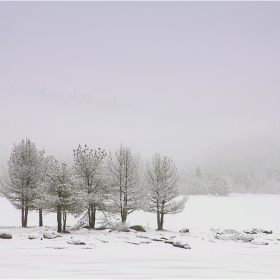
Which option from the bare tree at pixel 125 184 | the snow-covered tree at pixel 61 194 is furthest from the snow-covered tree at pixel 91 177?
the snow-covered tree at pixel 61 194

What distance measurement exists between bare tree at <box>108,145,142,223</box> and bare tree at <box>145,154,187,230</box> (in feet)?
6.14

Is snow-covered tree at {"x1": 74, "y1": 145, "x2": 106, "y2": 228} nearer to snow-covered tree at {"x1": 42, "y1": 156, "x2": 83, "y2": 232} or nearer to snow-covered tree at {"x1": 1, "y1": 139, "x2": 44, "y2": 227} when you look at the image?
snow-covered tree at {"x1": 42, "y1": 156, "x2": 83, "y2": 232}

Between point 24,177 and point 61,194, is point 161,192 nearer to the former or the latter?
point 61,194

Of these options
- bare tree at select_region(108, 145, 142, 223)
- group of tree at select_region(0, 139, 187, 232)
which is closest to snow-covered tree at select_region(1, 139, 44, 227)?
group of tree at select_region(0, 139, 187, 232)

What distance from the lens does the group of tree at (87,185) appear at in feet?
80.6

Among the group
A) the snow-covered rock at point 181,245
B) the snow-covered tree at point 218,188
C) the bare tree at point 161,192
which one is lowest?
the snow-covered tree at point 218,188

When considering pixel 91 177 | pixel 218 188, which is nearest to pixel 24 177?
pixel 91 177

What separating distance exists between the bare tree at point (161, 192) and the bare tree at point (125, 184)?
1.87 m

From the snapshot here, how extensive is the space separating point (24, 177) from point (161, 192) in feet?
47.6

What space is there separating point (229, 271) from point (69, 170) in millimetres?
17753

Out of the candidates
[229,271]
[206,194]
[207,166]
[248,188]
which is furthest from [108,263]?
[207,166]

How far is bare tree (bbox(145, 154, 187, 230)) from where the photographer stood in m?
30.1

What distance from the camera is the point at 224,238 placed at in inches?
963

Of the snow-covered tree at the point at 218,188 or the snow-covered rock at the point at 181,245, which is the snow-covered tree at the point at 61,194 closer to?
the snow-covered rock at the point at 181,245
